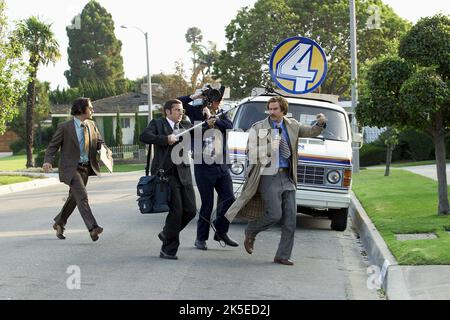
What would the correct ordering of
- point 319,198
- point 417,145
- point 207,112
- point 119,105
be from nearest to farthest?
point 207,112 → point 319,198 → point 417,145 → point 119,105

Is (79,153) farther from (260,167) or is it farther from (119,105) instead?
(119,105)

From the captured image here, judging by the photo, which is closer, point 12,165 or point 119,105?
point 12,165

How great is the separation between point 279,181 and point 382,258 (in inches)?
58.1

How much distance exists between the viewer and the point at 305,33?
48.4 m

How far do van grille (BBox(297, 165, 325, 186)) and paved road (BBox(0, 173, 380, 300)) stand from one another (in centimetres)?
82

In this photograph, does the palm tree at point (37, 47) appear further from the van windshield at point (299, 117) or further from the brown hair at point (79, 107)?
the brown hair at point (79, 107)

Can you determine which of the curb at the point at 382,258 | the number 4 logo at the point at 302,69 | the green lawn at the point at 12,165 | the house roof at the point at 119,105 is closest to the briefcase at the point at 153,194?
the curb at the point at 382,258

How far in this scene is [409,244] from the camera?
1015 cm

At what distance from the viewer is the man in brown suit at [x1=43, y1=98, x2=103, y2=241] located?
10922 mm

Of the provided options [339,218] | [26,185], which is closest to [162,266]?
[339,218]

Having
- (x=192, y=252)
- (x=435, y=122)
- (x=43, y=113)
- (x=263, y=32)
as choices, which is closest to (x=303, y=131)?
(x=192, y=252)

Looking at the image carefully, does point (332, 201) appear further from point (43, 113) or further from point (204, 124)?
point (43, 113)

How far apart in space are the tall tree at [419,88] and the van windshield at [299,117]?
130 centimetres

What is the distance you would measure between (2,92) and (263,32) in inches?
885
